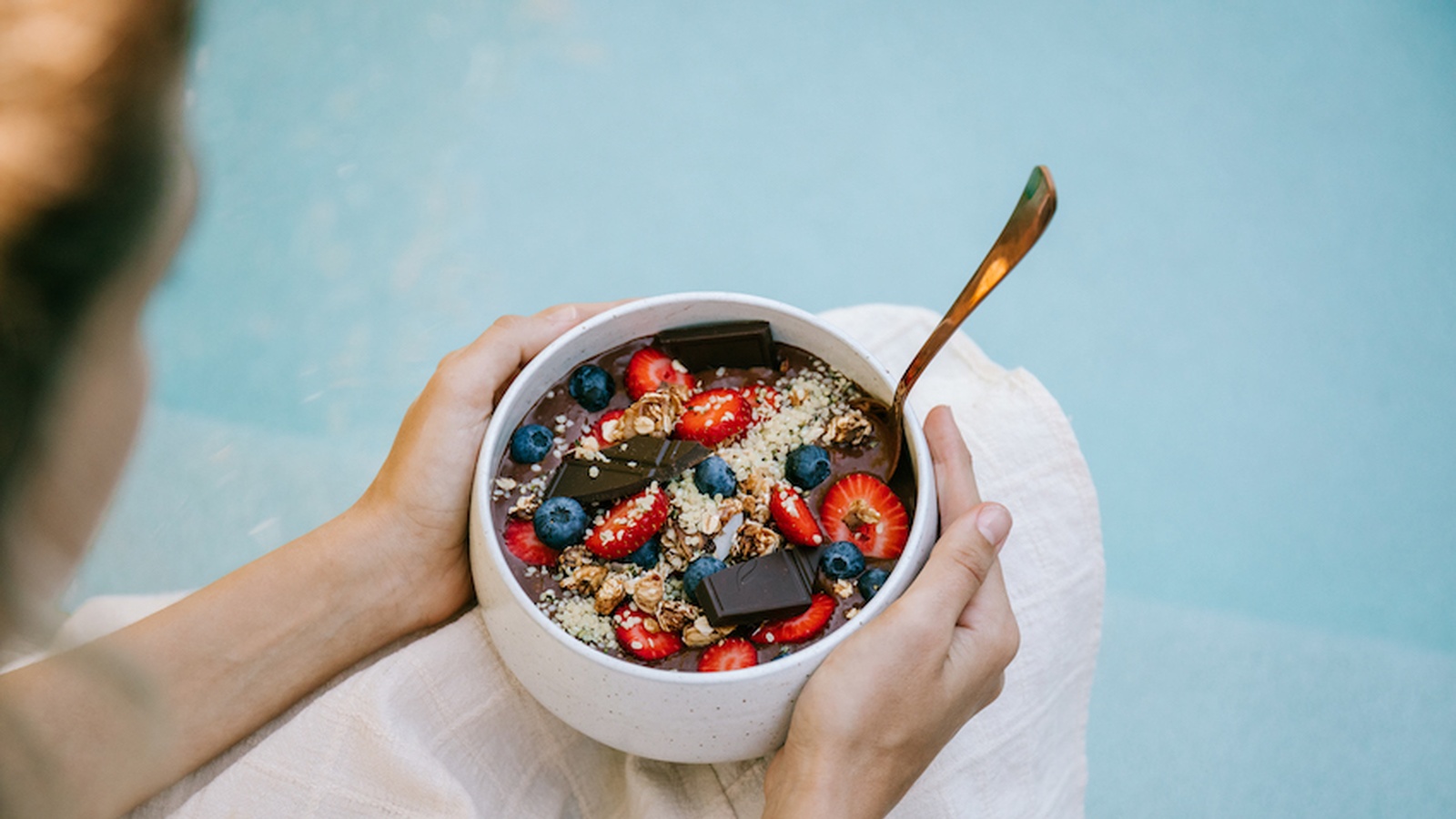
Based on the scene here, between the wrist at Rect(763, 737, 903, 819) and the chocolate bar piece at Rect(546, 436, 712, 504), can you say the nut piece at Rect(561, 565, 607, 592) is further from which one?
the wrist at Rect(763, 737, 903, 819)

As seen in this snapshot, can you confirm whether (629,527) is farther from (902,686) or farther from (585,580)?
(902,686)

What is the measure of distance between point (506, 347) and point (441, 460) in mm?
110

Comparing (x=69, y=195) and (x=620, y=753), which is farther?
(x=620, y=753)

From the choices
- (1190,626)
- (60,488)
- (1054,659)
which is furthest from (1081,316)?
(60,488)

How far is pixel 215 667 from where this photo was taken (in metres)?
0.85

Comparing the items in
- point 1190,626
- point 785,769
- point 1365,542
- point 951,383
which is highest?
point 951,383

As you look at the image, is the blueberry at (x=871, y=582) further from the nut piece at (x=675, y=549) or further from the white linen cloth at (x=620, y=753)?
the white linen cloth at (x=620, y=753)

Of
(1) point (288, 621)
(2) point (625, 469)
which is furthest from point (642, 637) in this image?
(1) point (288, 621)

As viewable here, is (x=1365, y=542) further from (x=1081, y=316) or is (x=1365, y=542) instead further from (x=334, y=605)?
(x=334, y=605)

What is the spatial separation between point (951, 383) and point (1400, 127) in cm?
142

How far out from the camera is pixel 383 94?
2.05m

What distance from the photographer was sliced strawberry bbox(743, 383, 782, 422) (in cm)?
83


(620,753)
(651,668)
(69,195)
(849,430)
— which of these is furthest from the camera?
(620,753)

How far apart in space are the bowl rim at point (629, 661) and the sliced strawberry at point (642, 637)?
12mm
